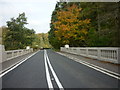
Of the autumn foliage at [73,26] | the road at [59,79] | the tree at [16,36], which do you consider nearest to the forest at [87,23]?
the autumn foliage at [73,26]

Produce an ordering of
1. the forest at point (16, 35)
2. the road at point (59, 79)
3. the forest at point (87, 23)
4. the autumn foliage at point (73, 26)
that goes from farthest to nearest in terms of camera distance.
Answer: the forest at point (16, 35) → the autumn foliage at point (73, 26) → the forest at point (87, 23) → the road at point (59, 79)

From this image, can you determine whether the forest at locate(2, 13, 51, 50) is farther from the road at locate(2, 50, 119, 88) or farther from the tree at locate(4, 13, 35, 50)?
the road at locate(2, 50, 119, 88)

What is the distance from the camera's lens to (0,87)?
5.98 m

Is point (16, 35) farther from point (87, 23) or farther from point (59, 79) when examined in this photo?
point (59, 79)

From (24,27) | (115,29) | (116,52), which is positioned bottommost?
(116,52)

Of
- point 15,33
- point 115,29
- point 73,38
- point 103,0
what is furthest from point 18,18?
point 115,29

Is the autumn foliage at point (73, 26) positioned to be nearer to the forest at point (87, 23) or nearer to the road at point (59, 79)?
the forest at point (87, 23)

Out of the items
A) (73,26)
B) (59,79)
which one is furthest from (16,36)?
(59,79)

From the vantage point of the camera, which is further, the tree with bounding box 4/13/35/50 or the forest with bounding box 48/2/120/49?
the tree with bounding box 4/13/35/50

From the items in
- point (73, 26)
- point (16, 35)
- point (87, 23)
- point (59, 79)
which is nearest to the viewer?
point (59, 79)

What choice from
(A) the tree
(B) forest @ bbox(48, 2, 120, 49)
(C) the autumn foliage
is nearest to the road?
(B) forest @ bbox(48, 2, 120, 49)

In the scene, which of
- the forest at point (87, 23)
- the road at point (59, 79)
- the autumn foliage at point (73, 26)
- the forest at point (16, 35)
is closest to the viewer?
the road at point (59, 79)

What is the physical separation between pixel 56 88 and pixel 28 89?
983mm

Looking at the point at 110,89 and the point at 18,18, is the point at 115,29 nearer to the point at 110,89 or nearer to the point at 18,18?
the point at 110,89
